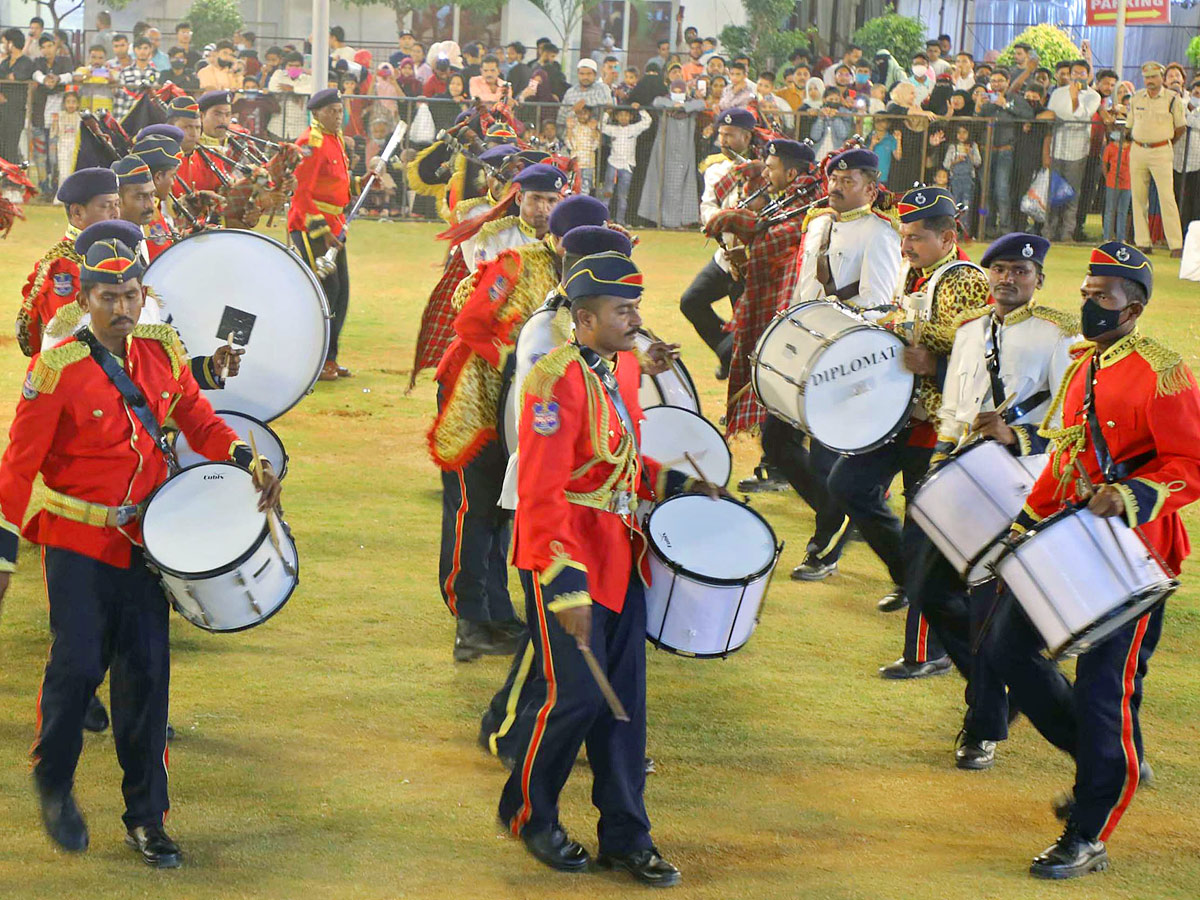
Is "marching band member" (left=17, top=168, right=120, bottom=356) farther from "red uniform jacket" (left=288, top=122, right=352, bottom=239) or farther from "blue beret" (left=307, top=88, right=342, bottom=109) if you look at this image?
"blue beret" (left=307, top=88, right=342, bottom=109)

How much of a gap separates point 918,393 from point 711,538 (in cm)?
205

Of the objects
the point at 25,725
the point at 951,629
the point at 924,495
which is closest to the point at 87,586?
the point at 25,725

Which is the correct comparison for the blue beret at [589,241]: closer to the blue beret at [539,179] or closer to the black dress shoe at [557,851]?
the blue beret at [539,179]

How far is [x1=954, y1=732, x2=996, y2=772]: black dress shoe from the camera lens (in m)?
5.79

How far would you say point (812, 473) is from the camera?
8273mm

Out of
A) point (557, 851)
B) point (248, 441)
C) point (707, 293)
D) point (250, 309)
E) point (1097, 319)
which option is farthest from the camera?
point (707, 293)

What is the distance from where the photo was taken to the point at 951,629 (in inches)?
243

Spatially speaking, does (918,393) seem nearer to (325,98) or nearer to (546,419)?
(546,419)

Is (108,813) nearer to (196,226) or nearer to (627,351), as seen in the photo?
(627,351)

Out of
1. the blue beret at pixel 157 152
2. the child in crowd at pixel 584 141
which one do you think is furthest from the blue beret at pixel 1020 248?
the child in crowd at pixel 584 141

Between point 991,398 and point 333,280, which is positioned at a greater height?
point 991,398

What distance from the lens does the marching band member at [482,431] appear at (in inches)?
248

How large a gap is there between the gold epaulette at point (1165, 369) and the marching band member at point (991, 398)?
0.83m

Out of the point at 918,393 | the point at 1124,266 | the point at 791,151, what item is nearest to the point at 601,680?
the point at 1124,266
